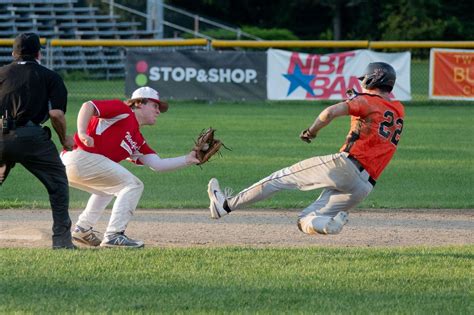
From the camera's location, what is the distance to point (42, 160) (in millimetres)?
8141

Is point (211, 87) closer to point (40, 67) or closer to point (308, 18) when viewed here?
point (40, 67)

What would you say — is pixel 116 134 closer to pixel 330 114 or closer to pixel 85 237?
pixel 85 237

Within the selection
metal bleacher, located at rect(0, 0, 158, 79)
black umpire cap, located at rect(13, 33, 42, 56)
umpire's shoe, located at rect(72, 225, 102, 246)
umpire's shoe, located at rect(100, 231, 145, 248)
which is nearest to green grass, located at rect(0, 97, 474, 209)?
umpire's shoe, located at rect(72, 225, 102, 246)

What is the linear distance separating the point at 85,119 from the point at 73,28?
28.0 m

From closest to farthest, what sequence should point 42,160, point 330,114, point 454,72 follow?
point 330,114 < point 42,160 < point 454,72

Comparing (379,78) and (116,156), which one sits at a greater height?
(379,78)

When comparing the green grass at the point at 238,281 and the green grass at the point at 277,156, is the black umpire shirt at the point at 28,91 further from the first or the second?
the green grass at the point at 277,156

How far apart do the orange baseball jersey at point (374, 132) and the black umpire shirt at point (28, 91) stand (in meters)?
2.26

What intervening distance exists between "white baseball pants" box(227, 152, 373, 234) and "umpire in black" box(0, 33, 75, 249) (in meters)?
1.50

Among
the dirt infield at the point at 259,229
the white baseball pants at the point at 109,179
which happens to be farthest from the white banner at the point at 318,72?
the white baseball pants at the point at 109,179

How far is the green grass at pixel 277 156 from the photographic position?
12.3 m

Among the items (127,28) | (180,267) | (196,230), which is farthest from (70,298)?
(127,28)

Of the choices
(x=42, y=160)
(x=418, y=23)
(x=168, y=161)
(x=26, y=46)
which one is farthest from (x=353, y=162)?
(x=418, y=23)

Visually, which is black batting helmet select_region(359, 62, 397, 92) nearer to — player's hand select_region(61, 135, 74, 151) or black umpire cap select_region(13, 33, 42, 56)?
player's hand select_region(61, 135, 74, 151)
